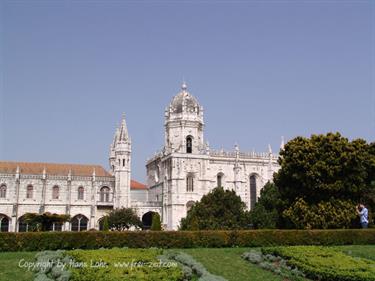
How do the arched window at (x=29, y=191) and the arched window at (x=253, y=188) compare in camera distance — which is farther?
the arched window at (x=253, y=188)

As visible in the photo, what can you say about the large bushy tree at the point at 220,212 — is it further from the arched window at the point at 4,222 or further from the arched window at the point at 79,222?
the arched window at the point at 4,222

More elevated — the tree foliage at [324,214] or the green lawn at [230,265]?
the tree foliage at [324,214]

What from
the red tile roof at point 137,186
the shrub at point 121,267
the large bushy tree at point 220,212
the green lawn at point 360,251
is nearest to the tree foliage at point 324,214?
the green lawn at point 360,251

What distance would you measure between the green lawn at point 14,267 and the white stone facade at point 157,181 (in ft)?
141

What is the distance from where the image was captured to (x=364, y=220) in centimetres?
2722

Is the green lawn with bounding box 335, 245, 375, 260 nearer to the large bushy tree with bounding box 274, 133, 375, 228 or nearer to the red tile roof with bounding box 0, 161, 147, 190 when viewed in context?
the large bushy tree with bounding box 274, 133, 375, 228

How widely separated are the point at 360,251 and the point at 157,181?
51171 mm

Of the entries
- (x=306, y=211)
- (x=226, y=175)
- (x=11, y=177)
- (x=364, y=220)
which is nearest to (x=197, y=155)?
(x=226, y=175)

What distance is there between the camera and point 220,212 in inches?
1973

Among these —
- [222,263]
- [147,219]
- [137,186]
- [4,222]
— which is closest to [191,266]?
[222,263]

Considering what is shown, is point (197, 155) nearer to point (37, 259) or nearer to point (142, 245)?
point (142, 245)

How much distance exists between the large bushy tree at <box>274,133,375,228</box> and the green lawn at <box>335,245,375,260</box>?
7.20 metres

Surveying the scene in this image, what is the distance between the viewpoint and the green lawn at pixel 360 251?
21.6 m

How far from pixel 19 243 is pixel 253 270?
10.4m
